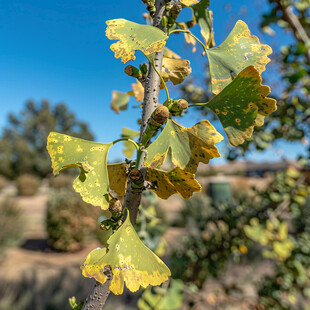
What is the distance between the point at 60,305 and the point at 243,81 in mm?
2730

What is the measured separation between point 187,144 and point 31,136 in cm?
2555

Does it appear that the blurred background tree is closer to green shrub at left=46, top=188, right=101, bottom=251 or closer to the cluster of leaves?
green shrub at left=46, top=188, right=101, bottom=251

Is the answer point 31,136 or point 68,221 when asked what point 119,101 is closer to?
point 68,221

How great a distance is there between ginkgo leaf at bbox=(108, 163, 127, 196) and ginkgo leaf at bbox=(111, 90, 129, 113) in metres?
A: 0.25

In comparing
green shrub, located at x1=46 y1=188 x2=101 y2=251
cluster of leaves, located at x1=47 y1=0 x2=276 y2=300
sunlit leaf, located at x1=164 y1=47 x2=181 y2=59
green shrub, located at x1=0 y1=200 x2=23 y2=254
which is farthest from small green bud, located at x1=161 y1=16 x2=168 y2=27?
green shrub, located at x1=46 y1=188 x2=101 y2=251

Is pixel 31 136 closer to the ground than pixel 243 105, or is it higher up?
closer to the ground

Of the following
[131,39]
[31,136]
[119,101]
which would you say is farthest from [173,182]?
[31,136]

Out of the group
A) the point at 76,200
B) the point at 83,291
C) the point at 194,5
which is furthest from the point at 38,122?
the point at 194,5

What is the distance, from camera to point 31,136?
2355 cm

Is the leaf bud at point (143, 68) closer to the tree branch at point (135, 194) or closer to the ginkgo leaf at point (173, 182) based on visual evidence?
the tree branch at point (135, 194)

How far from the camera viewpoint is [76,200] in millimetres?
6246

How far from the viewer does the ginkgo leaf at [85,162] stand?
1.09ft

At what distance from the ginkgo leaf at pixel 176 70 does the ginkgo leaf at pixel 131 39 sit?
0.11 m

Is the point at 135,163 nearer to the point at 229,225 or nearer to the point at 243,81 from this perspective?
the point at 243,81
